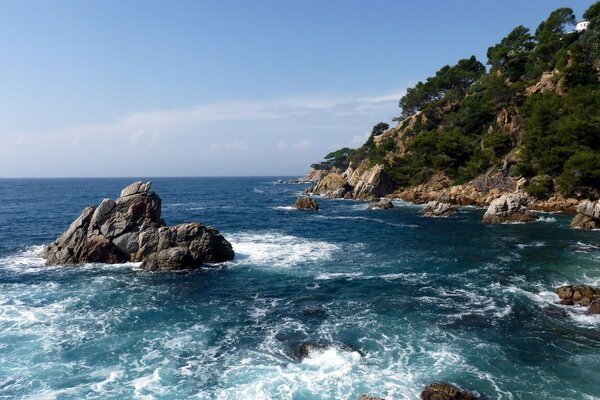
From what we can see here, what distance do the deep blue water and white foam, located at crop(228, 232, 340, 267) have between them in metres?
0.47

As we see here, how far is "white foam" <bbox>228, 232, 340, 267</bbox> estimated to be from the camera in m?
43.0

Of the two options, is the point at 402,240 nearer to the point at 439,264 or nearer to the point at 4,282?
the point at 439,264

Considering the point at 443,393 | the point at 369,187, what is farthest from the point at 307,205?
the point at 443,393

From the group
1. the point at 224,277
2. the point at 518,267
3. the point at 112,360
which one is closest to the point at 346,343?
the point at 112,360

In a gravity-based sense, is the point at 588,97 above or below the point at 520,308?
above

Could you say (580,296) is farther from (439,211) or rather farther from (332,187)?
(332,187)

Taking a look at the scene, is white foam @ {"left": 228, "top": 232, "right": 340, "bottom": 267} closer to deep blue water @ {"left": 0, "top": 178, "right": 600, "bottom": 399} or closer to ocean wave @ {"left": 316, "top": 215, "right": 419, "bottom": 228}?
deep blue water @ {"left": 0, "top": 178, "right": 600, "bottom": 399}

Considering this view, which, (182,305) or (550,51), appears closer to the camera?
(182,305)

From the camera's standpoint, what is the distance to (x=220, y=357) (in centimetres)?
2195

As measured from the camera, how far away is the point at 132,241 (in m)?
41.8

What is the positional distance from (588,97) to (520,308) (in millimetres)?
63814

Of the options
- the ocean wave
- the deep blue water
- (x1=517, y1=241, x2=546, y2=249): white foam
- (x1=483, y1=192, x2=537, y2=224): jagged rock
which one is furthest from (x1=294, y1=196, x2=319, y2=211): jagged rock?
(x1=517, y1=241, x2=546, y2=249): white foam

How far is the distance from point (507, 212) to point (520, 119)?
128 feet

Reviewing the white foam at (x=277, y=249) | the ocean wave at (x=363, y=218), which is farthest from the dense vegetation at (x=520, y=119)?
the white foam at (x=277, y=249)
